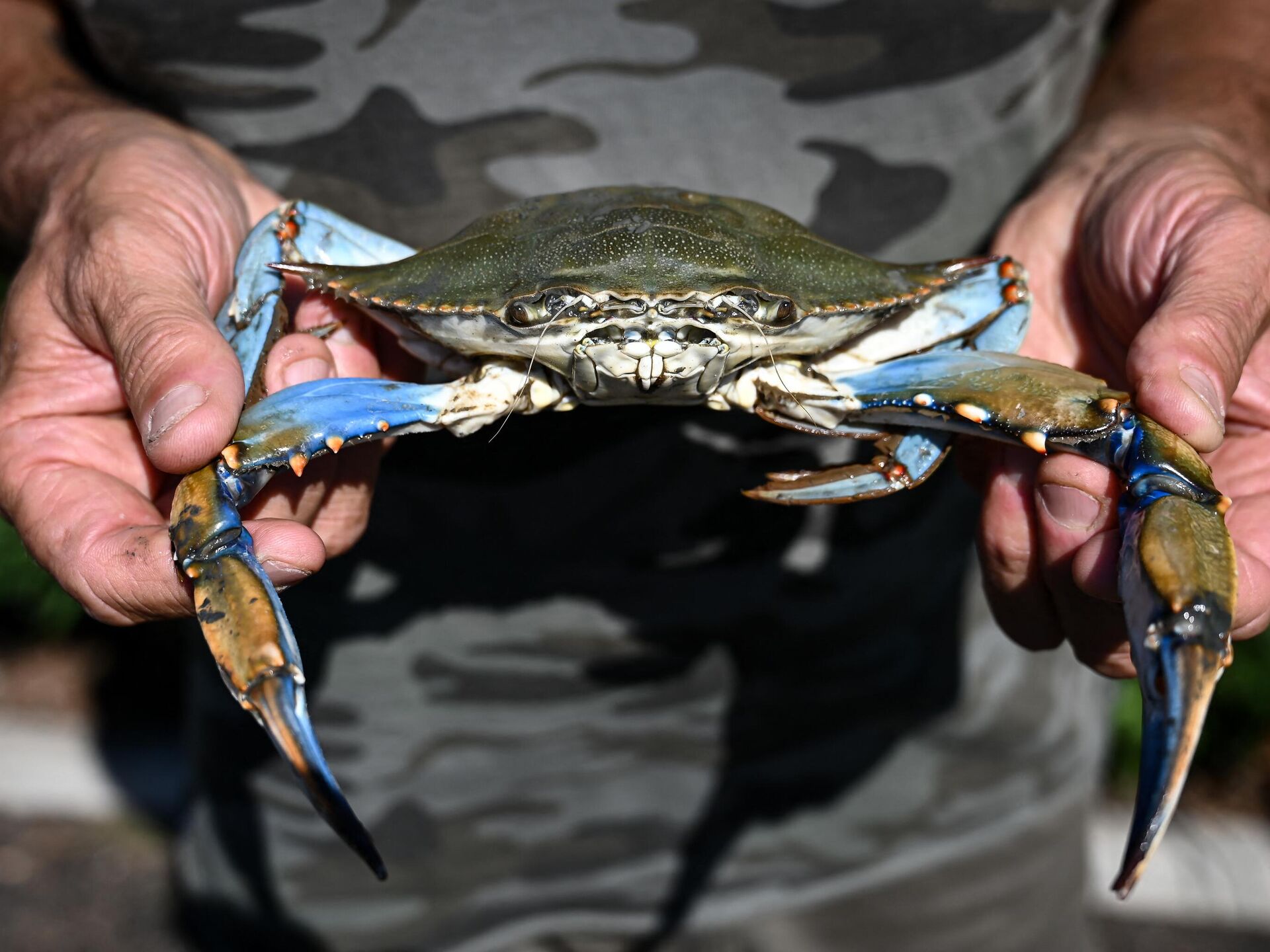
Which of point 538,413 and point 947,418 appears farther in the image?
point 538,413

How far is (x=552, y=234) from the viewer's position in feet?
6.57

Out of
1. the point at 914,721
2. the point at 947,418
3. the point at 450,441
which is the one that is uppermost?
the point at 947,418

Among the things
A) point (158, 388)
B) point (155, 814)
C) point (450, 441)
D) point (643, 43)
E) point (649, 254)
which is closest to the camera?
point (158, 388)

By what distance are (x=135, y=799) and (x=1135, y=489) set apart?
4.39 m

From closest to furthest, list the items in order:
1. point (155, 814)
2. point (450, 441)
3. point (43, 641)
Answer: point (450, 441), point (155, 814), point (43, 641)

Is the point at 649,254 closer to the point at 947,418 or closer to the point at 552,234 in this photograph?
the point at 552,234

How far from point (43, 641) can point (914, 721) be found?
4.23 m

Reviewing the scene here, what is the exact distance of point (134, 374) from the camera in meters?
1.76

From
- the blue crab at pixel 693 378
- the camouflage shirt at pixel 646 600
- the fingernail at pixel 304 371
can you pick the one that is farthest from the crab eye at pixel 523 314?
the camouflage shirt at pixel 646 600

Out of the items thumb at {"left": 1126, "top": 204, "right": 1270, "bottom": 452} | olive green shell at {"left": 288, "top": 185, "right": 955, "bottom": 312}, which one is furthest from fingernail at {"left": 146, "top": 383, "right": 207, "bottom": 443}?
thumb at {"left": 1126, "top": 204, "right": 1270, "bottom": 452}

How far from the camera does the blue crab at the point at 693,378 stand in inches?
63.0

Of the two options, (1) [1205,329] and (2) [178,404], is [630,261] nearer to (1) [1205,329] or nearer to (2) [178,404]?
(2) [178,404]

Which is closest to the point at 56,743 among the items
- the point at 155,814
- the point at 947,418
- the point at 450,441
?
the point at 155,814

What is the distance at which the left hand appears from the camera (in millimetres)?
1761
